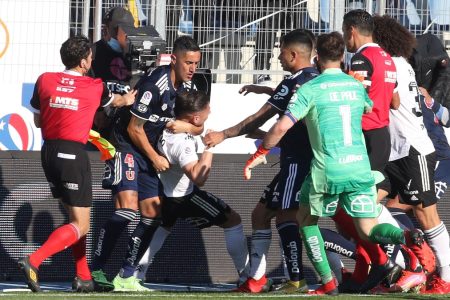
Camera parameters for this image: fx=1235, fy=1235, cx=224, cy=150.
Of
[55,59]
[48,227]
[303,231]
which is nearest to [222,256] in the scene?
[48,227]

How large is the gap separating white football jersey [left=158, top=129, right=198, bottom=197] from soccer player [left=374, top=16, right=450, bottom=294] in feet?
5.63

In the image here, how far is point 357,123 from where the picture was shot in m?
9.30

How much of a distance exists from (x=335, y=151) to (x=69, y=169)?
93.0 inches

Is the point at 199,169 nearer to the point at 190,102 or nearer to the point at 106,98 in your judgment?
the point at 190,102

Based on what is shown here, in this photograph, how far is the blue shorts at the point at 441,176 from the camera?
11.2 meters

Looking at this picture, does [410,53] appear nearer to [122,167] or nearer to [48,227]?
[122,167]

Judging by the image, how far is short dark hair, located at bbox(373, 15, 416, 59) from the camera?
1055cm

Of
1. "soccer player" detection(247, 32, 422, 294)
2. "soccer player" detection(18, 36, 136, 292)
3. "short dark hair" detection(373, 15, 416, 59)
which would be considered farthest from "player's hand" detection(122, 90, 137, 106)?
"short dark hair" detection(373, 15, 416, 59)

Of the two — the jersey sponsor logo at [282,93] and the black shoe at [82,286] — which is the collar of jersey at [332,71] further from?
the black shoe at [82,286]

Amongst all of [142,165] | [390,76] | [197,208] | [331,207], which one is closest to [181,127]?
[142,165]

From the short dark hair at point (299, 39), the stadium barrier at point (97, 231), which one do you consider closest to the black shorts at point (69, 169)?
the stadium barrier at point (97, 231)

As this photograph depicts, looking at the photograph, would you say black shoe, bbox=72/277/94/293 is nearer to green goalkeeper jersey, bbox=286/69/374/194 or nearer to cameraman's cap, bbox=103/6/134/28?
green goalkeeper jersey, bbox=286/69/374/194

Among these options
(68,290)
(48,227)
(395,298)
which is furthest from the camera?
(48,227)

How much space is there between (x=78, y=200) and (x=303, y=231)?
2.04m
